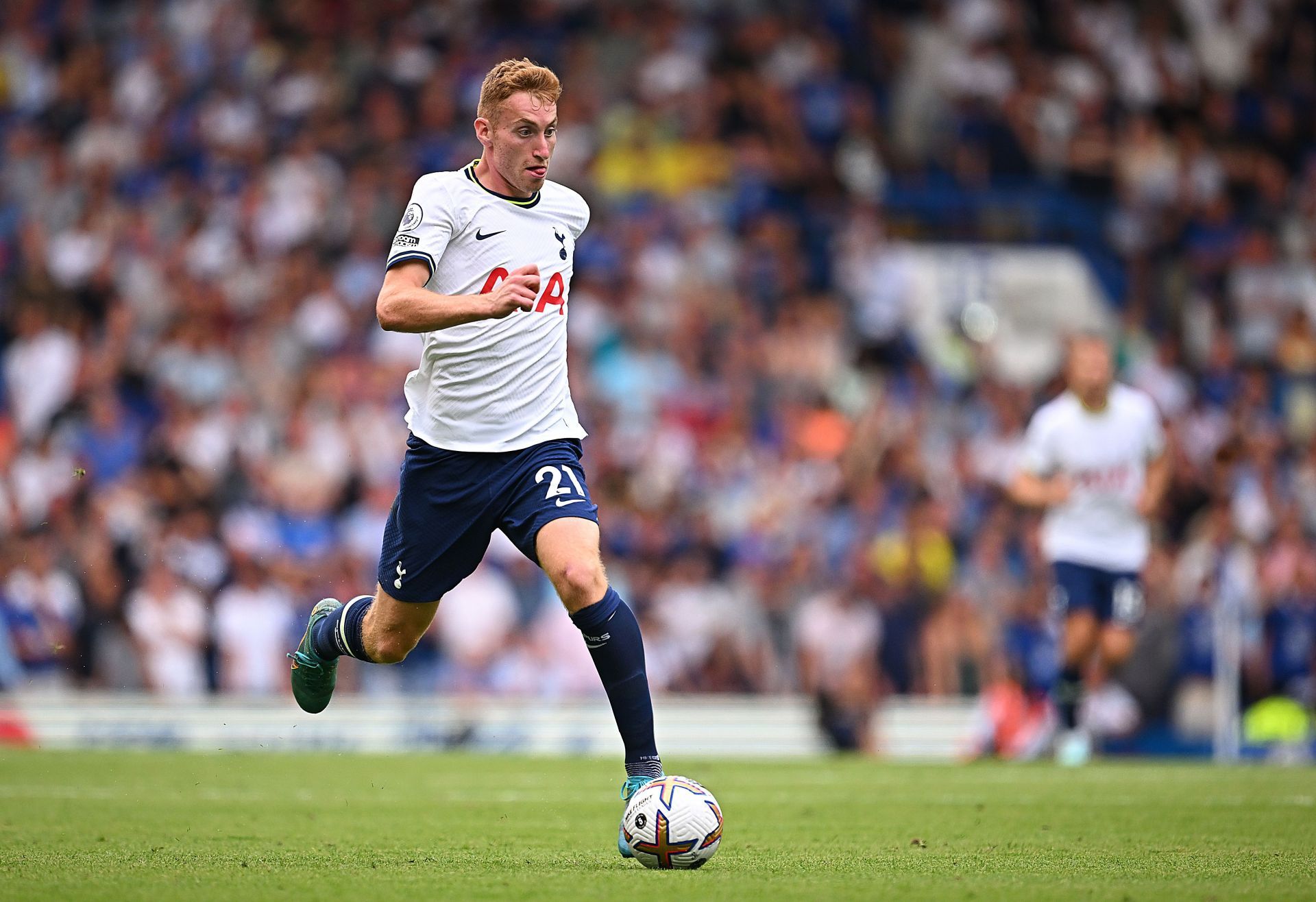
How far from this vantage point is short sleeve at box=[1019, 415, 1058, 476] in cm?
1226

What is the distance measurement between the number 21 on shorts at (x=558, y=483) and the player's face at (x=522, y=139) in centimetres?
103

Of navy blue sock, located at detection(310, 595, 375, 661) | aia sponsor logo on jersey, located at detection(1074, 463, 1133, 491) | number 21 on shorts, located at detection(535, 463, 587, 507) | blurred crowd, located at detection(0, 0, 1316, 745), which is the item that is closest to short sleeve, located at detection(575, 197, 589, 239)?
number 21 on shorts, located at detection(535, 463, 587, 507)

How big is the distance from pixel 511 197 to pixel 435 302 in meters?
0.80

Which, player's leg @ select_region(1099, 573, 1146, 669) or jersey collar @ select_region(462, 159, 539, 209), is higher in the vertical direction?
→ jersey collar @ select_region(462, 159, 539, 209)

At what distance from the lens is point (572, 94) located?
20.4 m

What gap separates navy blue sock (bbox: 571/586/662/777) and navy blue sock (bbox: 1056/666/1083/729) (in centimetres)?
597

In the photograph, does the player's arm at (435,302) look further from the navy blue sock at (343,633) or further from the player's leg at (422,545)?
the navy blue sock at (343,633)

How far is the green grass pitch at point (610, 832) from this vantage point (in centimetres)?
576

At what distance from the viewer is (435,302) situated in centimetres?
638

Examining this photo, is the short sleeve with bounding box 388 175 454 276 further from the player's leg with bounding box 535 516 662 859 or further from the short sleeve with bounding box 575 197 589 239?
the player's leg with bounding box 535 516 662 859

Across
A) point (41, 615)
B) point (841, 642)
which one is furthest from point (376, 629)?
point (841, 642)

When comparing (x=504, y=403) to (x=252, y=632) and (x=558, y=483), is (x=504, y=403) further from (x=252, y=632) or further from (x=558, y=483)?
(x=252, y=632)

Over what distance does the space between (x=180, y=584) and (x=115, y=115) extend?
22.1ft

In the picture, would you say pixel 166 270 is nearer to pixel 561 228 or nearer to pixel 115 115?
pixel 115 115
